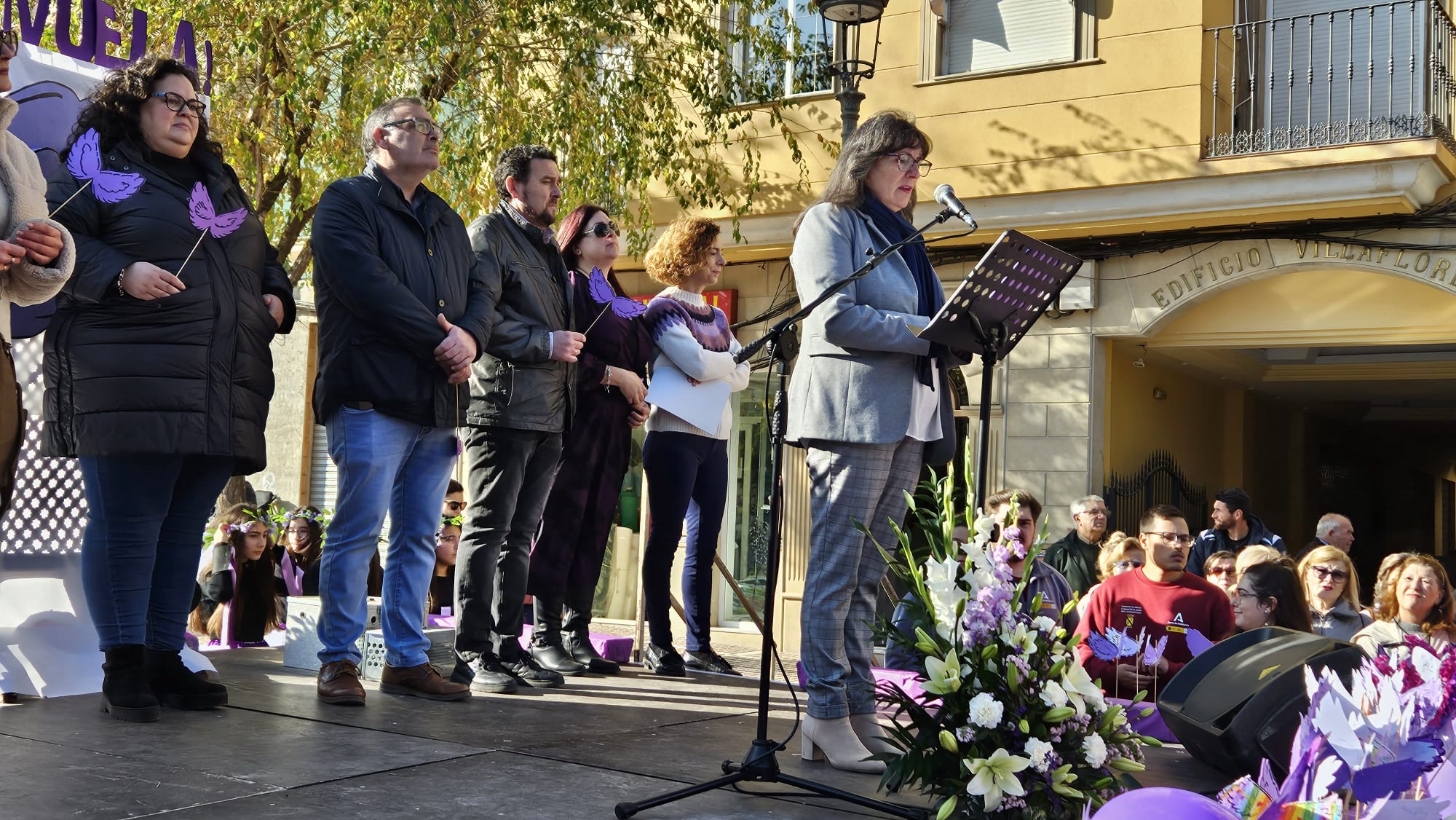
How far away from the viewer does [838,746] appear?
3.78m

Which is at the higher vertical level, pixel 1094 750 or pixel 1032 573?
pixel 1032 573

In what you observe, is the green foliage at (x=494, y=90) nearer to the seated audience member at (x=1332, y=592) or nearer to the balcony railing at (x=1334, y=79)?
the balcony railing at (x=1334, y=79)

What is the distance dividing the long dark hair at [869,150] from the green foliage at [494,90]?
6.69 meters

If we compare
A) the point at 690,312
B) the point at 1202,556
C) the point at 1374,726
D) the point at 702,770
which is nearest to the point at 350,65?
the point at 690,312

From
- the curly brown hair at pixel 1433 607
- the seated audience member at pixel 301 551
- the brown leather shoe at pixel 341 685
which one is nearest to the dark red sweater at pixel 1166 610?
the curly brown hair at pixel 1433 607

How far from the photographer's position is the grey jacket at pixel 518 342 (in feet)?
16.6

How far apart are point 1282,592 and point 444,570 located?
15.1ft

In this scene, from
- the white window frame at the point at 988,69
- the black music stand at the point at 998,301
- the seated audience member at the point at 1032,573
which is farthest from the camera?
the white window frame at the point at 988,69

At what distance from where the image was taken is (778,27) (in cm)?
1269

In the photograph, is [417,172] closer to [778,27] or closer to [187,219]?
[187,219]

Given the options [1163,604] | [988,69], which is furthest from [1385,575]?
[988,69]

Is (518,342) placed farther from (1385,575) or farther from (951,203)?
(1385,575)

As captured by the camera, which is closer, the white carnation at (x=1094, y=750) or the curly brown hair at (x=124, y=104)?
the white carnation at (x=1094, y=750)

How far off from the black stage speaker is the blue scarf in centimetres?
129
